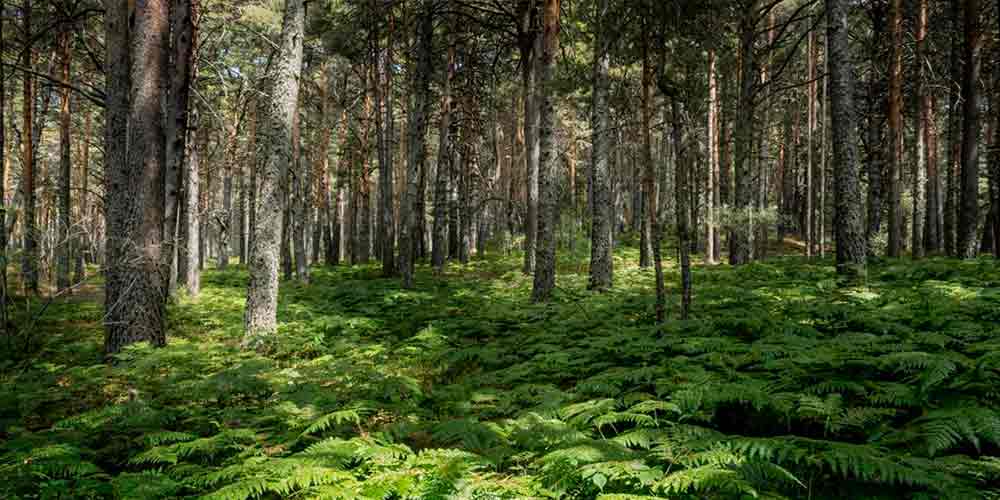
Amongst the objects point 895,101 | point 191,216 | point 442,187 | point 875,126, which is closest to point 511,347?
point 191,216

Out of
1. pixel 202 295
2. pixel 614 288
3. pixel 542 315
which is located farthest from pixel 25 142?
pixel 614 288

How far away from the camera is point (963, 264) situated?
10.5 meters

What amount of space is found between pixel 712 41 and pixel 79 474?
9.37 metres

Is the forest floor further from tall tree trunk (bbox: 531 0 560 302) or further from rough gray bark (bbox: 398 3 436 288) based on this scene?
rough gray bark (bbox: 398 3 436 288)

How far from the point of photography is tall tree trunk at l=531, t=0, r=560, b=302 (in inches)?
402

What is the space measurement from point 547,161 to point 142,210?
678 centimetres

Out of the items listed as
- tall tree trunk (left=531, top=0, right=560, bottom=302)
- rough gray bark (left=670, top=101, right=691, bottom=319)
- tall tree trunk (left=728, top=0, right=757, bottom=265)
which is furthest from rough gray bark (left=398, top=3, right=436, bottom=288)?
tall tree trunk (left=728, top=0, right=757, bottom=265)

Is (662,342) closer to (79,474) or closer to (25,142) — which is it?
(79,474)

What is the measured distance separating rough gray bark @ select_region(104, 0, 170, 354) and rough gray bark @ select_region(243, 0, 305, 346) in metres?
1.29

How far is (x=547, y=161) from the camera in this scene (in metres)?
10.4

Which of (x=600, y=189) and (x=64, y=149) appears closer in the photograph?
(x=600, y=189)

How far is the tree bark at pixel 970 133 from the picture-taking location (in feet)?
41.0

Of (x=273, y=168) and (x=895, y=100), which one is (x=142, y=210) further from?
(x=895, y=100)

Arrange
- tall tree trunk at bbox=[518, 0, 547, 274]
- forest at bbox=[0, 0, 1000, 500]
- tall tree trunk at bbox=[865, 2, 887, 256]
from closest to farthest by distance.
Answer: forest at bbox=[0, 0, 1000, 500] → tall tree trunk at bbox=[518, 0, 547, 274] → tall tree trunk at bbox=[865, 2, 887, 256]
